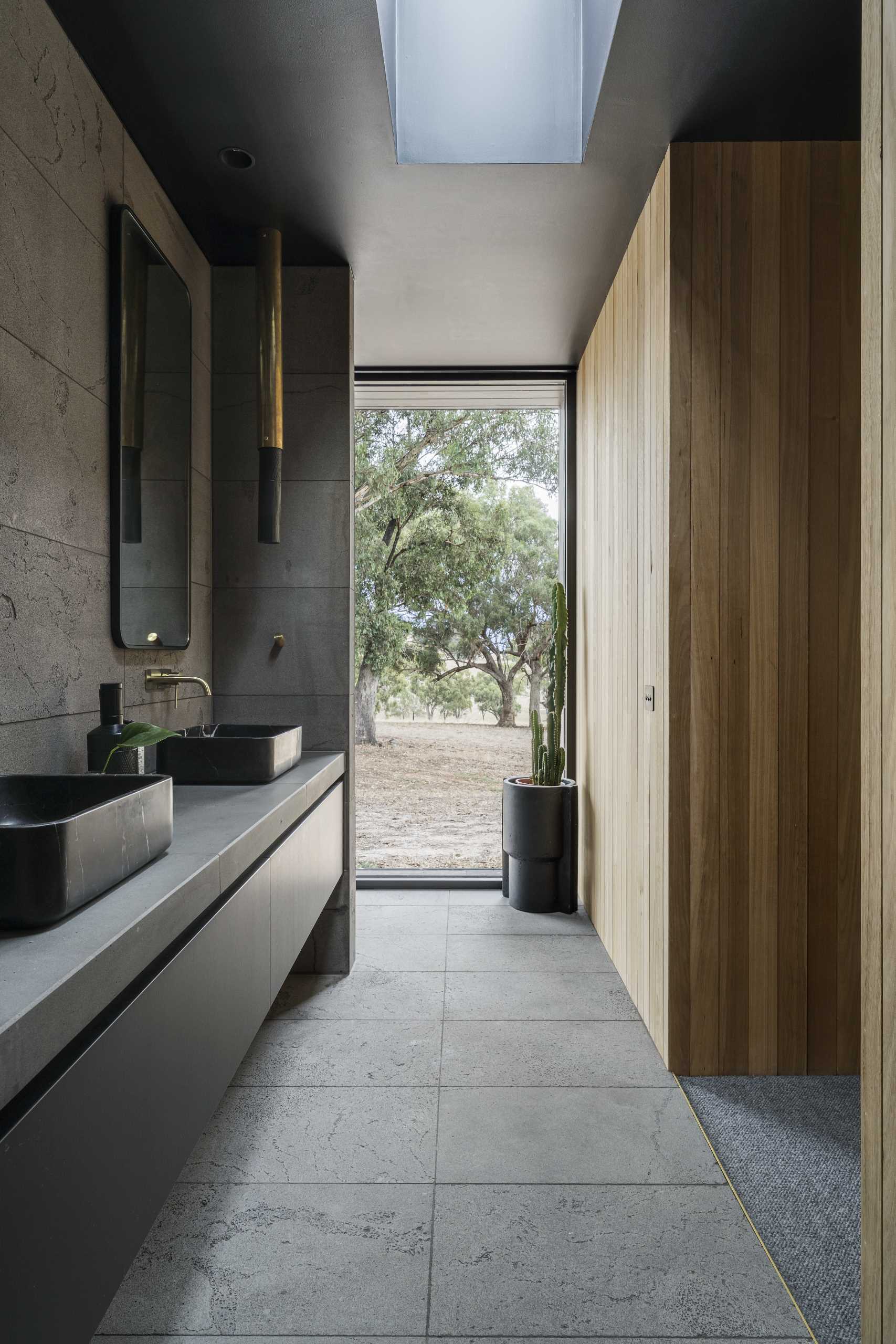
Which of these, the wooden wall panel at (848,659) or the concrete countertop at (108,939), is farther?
the wooden wall panel at (848,659)

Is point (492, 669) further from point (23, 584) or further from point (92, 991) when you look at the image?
point (92, 991)

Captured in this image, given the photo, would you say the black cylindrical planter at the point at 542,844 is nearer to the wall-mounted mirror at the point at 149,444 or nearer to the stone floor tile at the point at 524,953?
the stone floor tile at the point at 524,953

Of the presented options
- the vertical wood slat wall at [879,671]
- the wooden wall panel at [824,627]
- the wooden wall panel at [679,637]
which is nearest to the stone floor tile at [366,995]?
the wooden wall panel at [679,637]

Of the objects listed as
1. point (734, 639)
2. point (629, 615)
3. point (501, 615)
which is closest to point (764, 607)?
point (734, 639)

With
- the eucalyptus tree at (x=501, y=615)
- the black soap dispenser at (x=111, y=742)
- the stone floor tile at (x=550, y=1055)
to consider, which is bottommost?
the stone floor tile at (x=550, y=1055)

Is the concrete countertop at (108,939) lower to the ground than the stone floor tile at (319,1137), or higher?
higher

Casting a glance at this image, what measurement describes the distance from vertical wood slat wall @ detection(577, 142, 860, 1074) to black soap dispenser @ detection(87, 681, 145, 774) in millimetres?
1369

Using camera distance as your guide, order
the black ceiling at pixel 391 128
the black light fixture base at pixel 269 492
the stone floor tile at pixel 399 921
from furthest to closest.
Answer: the stone floor tile at pixel 399 921 → the black light fixture base at pixel 269 492 → the black ceiling at pixel 391 128

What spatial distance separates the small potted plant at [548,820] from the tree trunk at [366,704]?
4.46 feet

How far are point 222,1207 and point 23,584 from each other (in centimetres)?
133

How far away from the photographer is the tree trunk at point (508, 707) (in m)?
5.13

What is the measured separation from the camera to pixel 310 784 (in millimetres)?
2439

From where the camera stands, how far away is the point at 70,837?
1104 mm

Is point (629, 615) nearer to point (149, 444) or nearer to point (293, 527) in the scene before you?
point (293, 527)
